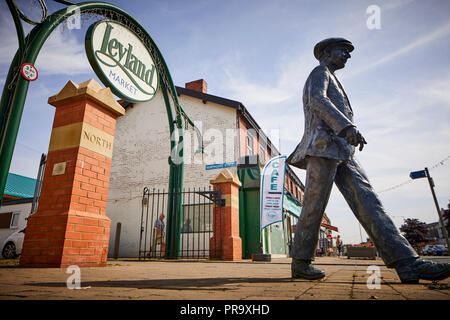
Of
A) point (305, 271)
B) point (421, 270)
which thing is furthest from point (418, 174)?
point (305, 271)

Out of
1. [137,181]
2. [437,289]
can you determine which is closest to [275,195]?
[437,289]

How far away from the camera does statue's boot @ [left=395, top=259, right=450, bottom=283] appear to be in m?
2.10

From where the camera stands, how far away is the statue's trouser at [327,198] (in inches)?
→ 98.3

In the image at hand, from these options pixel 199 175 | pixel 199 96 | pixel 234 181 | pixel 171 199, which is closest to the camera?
pixel 171 199

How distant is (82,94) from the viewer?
4.20m

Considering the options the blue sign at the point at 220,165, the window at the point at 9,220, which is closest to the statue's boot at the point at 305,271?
the blue sign at the point at 220,165

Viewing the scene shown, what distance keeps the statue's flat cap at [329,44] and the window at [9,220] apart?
1977 centimetres

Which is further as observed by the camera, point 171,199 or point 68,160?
point 171,199

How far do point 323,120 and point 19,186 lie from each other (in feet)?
75.9

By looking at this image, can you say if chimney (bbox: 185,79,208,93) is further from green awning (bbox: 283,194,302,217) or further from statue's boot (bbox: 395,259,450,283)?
statue's boot (bbox: 395,259,450,283)

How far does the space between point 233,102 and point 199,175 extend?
441cm

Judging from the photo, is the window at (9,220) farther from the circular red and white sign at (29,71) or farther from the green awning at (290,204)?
the circular red and white sign at (29,71)
